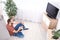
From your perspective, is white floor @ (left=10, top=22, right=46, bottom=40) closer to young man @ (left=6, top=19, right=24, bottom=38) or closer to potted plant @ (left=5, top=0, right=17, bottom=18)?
young man @ (left=6, top=19, right=24, bottom=38)

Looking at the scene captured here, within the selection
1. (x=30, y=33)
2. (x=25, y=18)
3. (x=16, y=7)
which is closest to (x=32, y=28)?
(x=30, y=33)

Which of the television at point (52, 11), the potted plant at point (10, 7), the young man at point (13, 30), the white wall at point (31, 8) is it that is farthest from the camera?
the white wall at point (31, 8)

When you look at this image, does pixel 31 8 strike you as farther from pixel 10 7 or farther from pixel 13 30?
pixel 13 30

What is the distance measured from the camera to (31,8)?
14.1 ft

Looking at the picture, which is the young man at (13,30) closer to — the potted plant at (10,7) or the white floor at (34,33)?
the white floor at (34,33)

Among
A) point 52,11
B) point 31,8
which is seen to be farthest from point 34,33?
point 31,8

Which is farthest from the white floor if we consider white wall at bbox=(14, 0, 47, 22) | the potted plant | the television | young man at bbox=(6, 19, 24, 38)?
the potted plant

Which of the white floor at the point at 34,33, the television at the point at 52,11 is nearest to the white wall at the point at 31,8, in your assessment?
the white floor at the point at 34,33

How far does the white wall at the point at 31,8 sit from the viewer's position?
424cm

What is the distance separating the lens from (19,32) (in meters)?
3.39

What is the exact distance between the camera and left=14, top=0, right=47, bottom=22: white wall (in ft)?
13.9

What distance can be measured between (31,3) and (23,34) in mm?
1325

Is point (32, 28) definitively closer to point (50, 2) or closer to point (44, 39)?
point (44, 39)

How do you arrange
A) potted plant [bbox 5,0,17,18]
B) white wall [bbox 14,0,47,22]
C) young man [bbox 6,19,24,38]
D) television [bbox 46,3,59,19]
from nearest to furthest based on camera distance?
young man [bbox 6,19,24,38] < television [bbox 46,3,59,19] < potted plant [bbox 5,0,17,18] < white wall [bbox 14,0,47,22]
